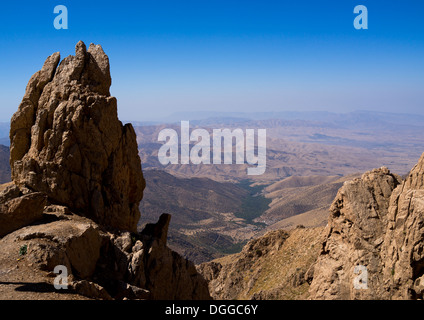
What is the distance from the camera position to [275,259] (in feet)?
191

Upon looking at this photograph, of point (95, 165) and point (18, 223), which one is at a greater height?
point (95, 165)

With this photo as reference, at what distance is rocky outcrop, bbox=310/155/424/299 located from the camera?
23812 millimetres

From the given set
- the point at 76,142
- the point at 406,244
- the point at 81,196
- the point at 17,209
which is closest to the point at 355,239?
the point at 406,244

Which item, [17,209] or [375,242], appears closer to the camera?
[17,209]

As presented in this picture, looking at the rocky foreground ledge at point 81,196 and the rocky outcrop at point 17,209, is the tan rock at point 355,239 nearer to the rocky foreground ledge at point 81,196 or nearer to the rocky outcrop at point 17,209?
the rocky foreground ledge at point 81,196

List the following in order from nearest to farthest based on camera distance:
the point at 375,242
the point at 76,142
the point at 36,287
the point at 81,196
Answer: the point at 36,287
the point at 375,242
the point at 81,196
the point at 76,142

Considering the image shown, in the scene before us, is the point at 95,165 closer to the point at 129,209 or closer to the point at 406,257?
the point at 129,209

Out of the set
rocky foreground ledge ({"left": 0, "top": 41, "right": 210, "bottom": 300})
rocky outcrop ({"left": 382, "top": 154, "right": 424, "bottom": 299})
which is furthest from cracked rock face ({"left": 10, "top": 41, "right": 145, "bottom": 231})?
rocky outcrop ({"left": 382, "top": 154, "right": 424, "bottom": 299})

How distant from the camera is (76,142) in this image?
28.8m

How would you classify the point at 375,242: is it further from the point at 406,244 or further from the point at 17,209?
the point at 17,209

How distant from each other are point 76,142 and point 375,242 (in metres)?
25.9

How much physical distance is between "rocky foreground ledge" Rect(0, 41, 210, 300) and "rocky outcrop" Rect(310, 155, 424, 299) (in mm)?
14050
